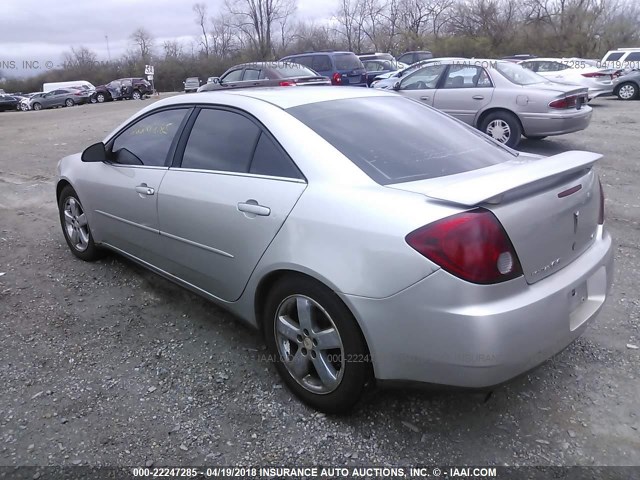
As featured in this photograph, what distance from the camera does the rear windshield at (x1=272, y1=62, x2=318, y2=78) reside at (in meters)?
14.2

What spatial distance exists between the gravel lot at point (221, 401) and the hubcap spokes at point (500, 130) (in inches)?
199

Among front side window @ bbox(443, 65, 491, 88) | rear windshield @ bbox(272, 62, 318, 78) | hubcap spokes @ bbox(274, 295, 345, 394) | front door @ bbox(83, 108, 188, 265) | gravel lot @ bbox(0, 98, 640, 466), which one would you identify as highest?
rear windshield @ bbox(272, 62, 318, 78)

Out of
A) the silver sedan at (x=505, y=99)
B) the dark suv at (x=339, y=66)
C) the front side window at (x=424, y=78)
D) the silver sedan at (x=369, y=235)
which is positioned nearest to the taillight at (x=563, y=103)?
the silver sedan at (x=505, y=99)

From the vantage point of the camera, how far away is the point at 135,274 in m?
4.41

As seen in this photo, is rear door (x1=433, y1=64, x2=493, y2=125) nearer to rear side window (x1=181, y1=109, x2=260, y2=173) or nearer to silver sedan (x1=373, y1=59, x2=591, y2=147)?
silver sedan (x1=373, y1=59, x2=591, y2=147)

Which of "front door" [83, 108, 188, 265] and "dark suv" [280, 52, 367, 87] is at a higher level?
"dark suv" [280, 52, 367, 87]

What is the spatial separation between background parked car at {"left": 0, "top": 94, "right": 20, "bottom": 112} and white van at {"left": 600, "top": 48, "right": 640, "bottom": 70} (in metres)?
38.1

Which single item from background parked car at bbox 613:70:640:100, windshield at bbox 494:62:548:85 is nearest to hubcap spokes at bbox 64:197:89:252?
windshield at bbox 494:62:548:85

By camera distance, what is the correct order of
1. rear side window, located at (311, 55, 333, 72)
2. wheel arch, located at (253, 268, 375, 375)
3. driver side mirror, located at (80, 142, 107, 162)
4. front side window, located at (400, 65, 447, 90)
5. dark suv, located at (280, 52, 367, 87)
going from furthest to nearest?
1. rear side window, located at (311, 55, 333, 72)
2. dark suv, located at (280, 52, 367, 87)
3. front side window, located at (400, 65, 447, 90)
4. driver side mirror, located at (80, 142, 107, 162)
5. wheel arch, located at (253, 268, 375, 375)

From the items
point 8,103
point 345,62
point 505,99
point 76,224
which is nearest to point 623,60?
point 345,62

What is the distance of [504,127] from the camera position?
878 cm

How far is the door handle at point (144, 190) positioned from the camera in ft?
11.4

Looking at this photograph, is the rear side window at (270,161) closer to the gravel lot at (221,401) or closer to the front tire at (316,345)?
the front tire at (316,345)

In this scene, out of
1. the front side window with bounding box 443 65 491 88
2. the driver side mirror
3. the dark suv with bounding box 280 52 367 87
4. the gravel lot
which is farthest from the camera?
the dark suv with bounding box 280 52 367 87
